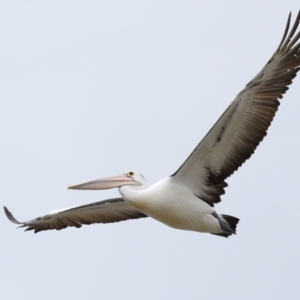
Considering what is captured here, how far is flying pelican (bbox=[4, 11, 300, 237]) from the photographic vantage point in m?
19.1

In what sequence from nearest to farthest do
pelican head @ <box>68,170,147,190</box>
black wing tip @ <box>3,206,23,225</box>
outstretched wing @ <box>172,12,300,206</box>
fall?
1. outstretched wing @ <box>172,12,300,206</box>
2. pelican head @ <box>68,170,147,190</box>
3. black wing tip @ <box>3,206,23,225</box>

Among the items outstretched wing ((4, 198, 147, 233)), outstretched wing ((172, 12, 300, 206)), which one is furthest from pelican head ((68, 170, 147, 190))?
outstretched wing ((4, 198, 147, 233))

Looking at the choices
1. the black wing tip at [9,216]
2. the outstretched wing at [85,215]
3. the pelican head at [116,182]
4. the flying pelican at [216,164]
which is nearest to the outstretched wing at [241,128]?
the flying pelican at [216,164]

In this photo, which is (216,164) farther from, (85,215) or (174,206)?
(85,215)

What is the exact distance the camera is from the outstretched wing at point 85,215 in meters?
22.2

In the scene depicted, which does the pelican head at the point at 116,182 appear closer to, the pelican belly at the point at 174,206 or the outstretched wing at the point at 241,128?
the pelican belly at the point at 174,206

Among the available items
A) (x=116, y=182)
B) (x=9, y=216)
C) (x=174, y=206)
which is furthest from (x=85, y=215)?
(x=174, y=206)

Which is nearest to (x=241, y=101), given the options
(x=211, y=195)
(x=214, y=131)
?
(x=214, y=131)

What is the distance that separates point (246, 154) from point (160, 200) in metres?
1.59

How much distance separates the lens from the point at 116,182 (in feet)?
66.6

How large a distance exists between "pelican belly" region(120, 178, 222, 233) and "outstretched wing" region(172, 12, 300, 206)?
23cm

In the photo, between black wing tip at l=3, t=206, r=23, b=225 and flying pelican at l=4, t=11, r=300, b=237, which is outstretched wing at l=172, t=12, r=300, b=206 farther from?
black wing tip at l=3, t=206, r=23, b=225

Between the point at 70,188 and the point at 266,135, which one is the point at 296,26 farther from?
the point at 70,188

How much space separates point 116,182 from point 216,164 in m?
1.70
